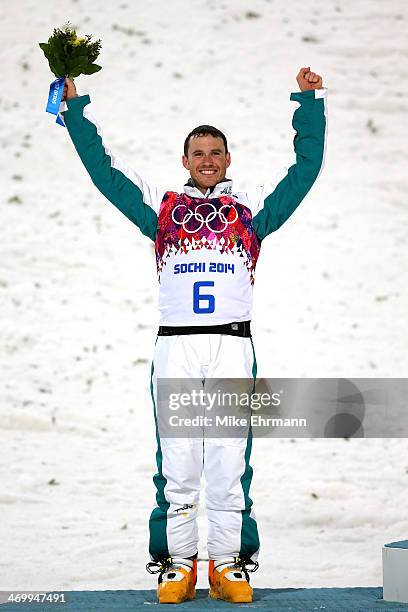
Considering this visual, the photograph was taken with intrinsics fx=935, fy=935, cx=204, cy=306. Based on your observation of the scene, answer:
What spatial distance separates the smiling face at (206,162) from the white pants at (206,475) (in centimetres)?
44

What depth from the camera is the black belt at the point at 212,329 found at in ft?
7.85

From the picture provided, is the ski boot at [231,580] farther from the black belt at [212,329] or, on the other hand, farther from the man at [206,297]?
the black belt at [212,329]

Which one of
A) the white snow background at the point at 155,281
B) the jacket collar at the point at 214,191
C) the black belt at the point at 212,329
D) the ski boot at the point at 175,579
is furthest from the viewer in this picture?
the white snow background at the point at 155,281

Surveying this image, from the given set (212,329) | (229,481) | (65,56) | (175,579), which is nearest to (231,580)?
(175,579)

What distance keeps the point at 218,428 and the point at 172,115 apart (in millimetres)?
5046

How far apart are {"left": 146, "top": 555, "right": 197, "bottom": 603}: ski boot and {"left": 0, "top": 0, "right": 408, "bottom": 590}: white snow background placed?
652 mm

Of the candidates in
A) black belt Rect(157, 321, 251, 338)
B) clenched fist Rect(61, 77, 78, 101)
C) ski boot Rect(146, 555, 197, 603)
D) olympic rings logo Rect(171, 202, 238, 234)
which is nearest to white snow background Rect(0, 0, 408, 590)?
ski boot Rect(146, 555, 197, 603)

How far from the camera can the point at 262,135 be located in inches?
274

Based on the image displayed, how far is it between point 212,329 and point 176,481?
15.5 inches

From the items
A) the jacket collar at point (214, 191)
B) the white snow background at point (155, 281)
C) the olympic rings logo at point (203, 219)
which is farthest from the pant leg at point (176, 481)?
the white snow background at point (155, 281)

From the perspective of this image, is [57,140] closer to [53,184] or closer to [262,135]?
[53,184]

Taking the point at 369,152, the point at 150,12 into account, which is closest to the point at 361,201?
the point at 369,152

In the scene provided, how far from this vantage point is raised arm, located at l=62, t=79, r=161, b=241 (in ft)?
8.09

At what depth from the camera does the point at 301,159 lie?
2471 mm
